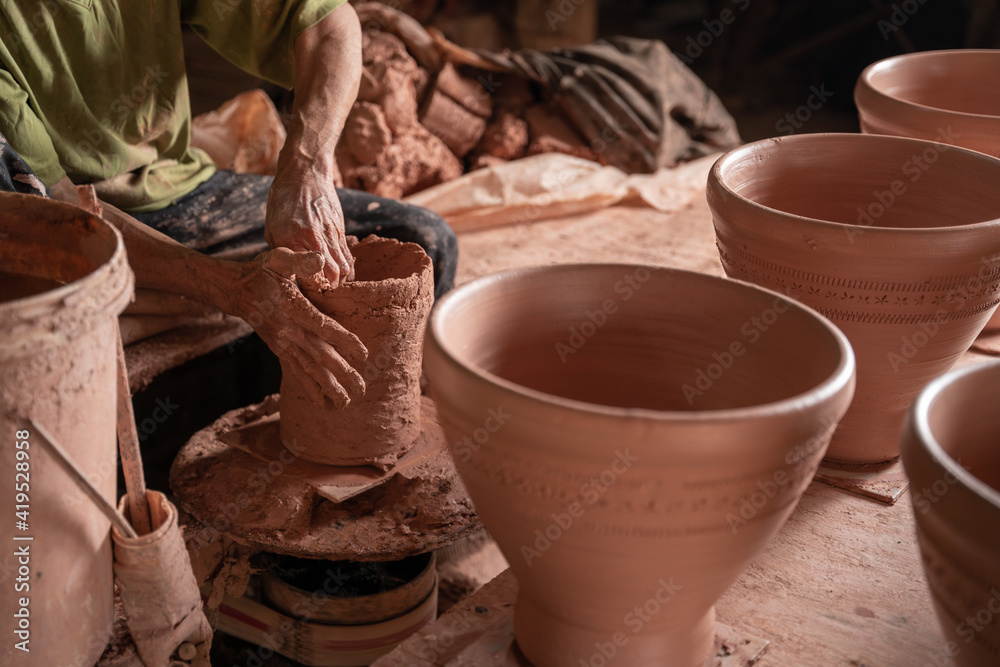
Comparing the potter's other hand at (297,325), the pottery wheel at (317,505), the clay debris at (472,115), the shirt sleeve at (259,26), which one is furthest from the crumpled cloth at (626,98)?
the potter's other hand at (297,325)

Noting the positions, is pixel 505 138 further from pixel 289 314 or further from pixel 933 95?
pixel 289 314

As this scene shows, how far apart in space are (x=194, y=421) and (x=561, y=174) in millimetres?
2328

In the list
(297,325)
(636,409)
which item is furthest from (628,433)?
(297,325)

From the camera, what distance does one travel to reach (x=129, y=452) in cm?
137

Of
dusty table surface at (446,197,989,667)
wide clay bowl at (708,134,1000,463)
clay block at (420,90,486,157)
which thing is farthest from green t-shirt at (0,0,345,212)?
clay block at (420,90,486,157)

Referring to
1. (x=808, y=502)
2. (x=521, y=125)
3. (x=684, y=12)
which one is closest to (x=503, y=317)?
(x=808, y=502)

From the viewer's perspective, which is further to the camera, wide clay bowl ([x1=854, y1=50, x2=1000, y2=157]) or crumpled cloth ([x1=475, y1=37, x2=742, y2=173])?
crumpled cloth ([x1=475, y1=37, x2=742, y2=173])

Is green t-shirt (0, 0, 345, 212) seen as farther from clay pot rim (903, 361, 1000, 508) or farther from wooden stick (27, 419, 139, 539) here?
clay pot rim (903, 361, 1000, 508)

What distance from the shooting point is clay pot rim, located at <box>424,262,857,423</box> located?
102 centimetres

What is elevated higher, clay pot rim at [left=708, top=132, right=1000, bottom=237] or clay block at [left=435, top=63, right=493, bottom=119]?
clay pot rim at [left=708, top=132, right=1000, bottom=237]

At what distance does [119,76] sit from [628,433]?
1987 mm

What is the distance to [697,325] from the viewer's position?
4.70 ft

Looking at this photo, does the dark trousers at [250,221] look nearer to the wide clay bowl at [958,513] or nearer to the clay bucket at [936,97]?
the clay bucket at [936,97]

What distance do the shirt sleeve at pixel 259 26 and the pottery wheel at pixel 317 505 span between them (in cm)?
106
